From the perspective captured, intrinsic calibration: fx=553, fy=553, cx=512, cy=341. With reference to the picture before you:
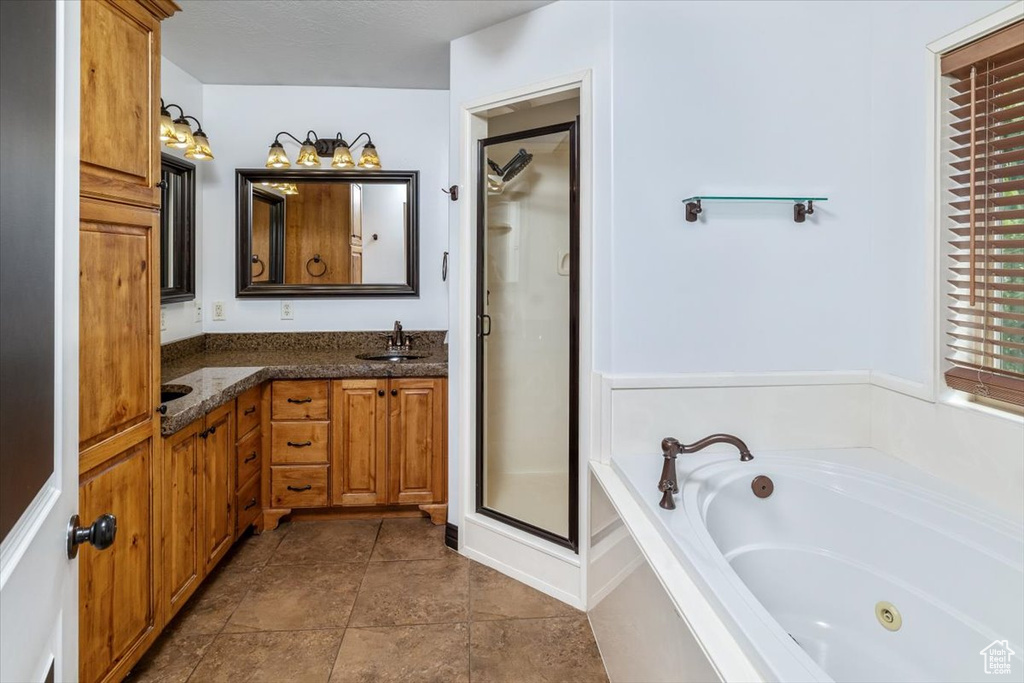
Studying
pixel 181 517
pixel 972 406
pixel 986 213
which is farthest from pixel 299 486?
pixel 986 213

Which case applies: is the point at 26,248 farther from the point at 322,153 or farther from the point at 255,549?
the point at 322,153

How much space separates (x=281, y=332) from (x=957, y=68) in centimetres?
330

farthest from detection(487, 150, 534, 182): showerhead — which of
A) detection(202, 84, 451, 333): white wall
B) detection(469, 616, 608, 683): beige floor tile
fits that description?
detection(469, 616, 608, 683): beige floor tile

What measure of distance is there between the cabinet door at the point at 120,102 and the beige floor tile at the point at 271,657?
1521 mm

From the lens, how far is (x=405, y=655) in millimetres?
1916

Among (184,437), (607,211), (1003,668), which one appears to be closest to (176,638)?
(184,437)

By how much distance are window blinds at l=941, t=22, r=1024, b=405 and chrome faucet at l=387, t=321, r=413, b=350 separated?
2565 mm

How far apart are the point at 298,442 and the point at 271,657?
1146 mm

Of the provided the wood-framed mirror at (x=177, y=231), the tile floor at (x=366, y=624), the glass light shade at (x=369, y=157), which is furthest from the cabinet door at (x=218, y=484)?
the glass light shade at (x=369, y=157)

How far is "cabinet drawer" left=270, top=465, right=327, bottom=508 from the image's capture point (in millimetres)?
2869

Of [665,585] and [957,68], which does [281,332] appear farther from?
[957,68]

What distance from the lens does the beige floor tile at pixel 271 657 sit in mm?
1804

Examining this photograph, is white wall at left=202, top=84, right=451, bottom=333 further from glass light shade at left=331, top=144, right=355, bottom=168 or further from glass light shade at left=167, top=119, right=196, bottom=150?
glass light shade at left=167, top=119, right=196, bottom=150

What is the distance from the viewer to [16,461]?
59 cm
